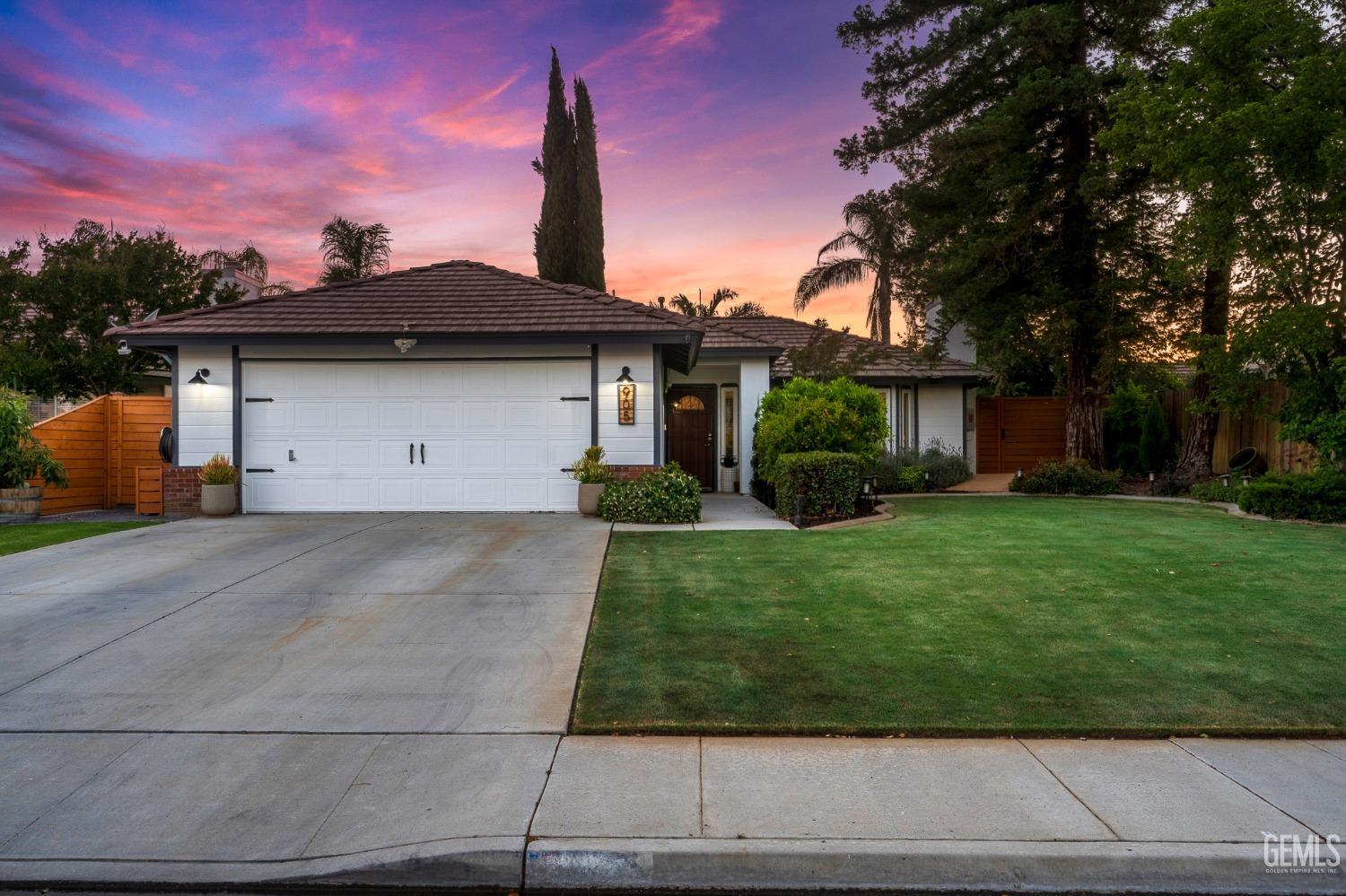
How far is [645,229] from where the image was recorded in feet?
68.8

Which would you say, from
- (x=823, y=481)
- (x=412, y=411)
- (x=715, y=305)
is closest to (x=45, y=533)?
(x=412, y=411)

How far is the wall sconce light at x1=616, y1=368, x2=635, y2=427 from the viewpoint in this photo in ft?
39.5

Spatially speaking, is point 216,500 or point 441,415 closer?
point 216,500

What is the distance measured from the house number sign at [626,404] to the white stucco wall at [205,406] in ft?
20.5

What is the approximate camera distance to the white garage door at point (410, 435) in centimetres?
1220

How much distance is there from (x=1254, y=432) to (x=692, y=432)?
1142 cm

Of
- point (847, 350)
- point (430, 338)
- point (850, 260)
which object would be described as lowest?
point (430, 338)

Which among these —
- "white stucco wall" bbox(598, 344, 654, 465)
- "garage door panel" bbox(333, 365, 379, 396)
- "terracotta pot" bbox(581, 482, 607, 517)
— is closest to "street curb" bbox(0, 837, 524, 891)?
"terracotta pot" bbox(581, 482, 607, 517)

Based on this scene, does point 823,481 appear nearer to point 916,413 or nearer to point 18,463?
point 916,413

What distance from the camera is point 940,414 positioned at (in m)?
18.8

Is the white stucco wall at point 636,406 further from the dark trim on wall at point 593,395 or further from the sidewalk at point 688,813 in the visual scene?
the sidewalk at point 688,813

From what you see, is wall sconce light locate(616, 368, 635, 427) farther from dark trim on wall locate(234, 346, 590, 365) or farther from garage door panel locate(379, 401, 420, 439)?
garage door panel locate(379, 401, 420, 439)

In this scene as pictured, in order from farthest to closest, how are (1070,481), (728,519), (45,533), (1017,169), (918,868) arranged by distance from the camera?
(1070,481)
(1017,169)
(728,519)
(45,533)
(918,868)

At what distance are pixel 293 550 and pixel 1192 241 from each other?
570 inches
